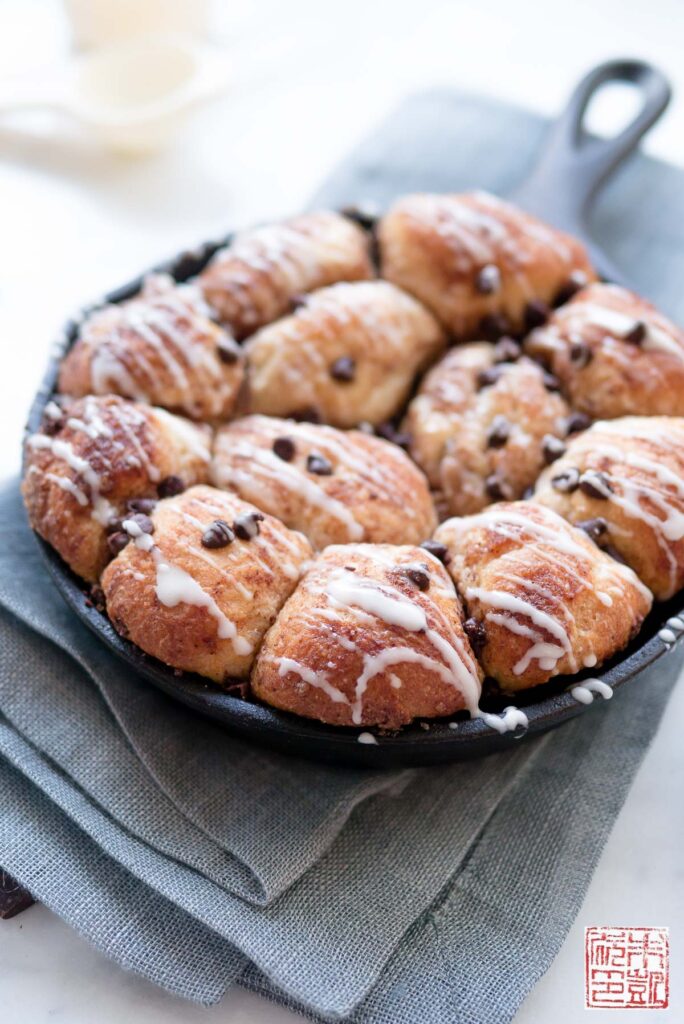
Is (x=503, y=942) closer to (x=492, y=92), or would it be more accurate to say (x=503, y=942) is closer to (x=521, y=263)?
(x=521, y=263)

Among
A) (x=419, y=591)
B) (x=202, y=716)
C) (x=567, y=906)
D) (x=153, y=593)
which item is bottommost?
(x=202, y=716)

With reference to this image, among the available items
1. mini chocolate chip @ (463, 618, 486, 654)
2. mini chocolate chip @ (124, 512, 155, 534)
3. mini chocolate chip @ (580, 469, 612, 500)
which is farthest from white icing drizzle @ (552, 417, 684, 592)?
mini chocolate chip @ (124, 512, 155, 534)

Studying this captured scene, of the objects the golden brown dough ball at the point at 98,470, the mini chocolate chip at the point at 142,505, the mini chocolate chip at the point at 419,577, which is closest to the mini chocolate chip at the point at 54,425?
the golden brown dough ball at the point at 98,470

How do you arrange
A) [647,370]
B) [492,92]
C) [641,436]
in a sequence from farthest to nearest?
[492,92] → [647,370] → [641,436]

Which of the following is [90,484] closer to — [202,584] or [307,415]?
[202,584]

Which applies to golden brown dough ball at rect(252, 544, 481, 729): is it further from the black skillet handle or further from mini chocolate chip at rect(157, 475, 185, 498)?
the black skillet handle

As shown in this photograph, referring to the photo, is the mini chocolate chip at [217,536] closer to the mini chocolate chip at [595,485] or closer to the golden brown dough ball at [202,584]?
the golden brown dough ball at [202,584]

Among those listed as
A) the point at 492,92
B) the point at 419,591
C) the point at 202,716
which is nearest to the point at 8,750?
the point at 202,716
